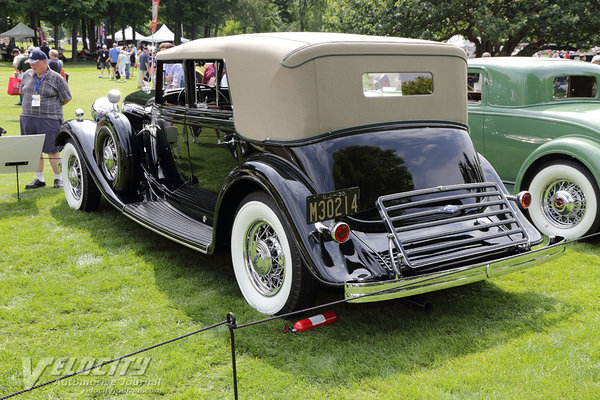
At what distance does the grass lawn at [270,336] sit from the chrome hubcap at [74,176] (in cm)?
136

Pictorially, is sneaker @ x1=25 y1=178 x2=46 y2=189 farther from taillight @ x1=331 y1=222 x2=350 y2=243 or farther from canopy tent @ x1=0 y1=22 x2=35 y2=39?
canopy tent @ x1=0 y1=22 x2=35 y2=39

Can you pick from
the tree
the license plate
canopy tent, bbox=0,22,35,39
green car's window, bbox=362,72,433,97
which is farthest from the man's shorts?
canopy tent, bbox=0,22,35,39

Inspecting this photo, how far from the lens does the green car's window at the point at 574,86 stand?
642 centimetres

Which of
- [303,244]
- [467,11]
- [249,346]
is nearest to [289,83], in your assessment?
[303,244]

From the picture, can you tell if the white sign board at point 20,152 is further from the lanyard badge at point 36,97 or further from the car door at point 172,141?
the car door at point 172,141

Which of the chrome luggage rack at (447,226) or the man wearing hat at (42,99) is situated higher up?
the man wearing hat at (42,99)

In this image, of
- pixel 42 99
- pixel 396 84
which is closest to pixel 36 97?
pixel 42 99

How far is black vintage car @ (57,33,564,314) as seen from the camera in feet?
11.4

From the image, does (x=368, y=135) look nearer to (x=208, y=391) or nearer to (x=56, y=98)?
(x=208, y=391)

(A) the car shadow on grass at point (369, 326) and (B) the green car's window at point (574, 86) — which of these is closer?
(A) the car shadow on grass at point (369, 326)

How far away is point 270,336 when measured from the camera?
3.69 m

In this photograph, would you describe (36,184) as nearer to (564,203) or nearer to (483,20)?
(564,203)

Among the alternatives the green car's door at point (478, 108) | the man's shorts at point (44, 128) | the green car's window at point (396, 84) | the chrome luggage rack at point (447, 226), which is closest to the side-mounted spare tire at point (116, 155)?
the man's shorts at point (44, 128)

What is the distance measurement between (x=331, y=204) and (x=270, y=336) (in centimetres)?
98
